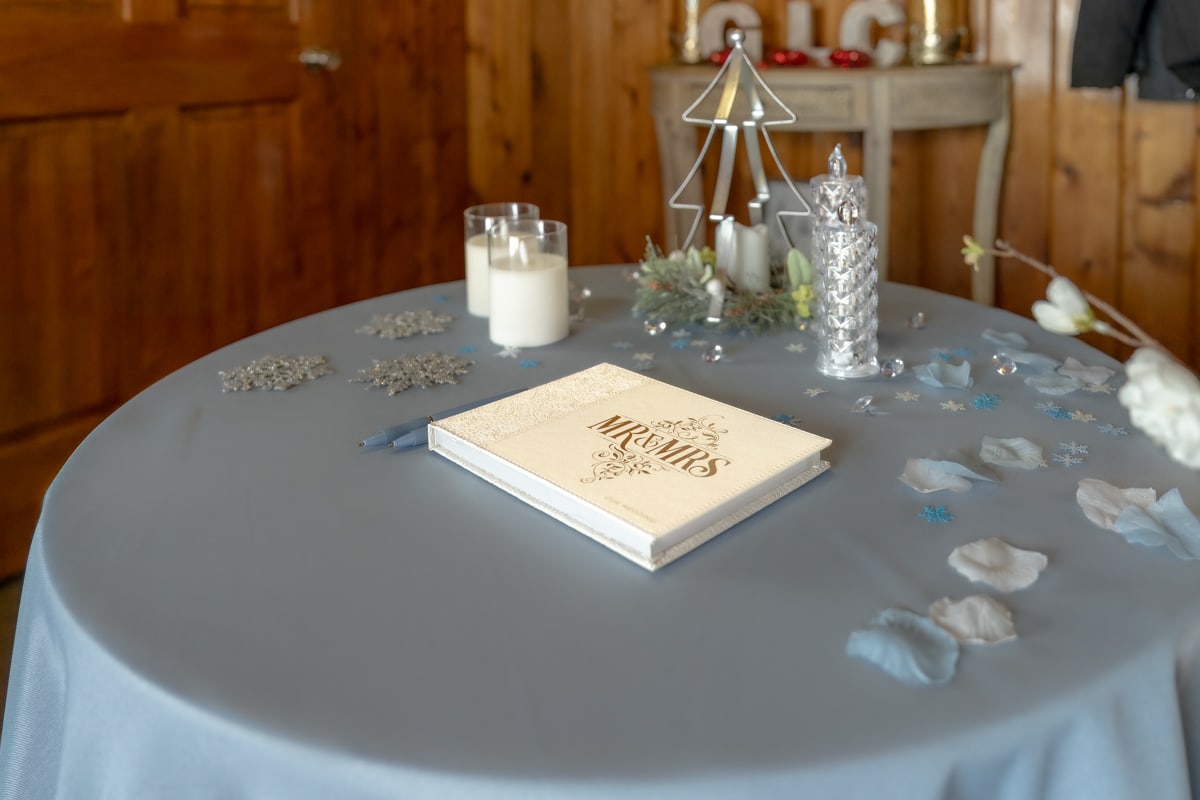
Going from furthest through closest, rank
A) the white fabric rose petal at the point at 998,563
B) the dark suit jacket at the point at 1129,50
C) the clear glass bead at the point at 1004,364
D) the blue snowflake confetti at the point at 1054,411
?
the dark suit jacket at the point at 1129,50 → the clear glass bead at the point at 1004,364 → the blue snowflake confetti at the point at 1054,411 → the white fabric rose petal at the point at 998,563

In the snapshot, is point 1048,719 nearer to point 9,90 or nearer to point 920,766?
point 920,766

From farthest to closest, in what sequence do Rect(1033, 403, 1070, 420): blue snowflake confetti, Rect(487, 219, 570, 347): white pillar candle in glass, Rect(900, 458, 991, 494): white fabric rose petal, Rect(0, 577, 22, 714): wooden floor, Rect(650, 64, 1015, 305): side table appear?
Rect(650, 64, 1015, 305): side table, Rect(0, 577, 22, 714): wooden floor, Rect(487, 219, 570, 347): white pillar candle in glass, Rect(1033, 403, 1070, 420): blue snowflake confetti, Rect(900, 458, 991, 494): white fabric rose petal

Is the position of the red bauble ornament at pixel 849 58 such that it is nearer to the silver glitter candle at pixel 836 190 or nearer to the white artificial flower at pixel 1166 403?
the silver glitter candle at pixel 836 190

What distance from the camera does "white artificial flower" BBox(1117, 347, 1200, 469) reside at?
564 millimetres

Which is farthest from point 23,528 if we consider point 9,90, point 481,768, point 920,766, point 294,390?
point 920,766

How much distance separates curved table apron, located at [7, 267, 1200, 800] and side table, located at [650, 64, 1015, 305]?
163 centimetres

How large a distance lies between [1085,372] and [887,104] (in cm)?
152

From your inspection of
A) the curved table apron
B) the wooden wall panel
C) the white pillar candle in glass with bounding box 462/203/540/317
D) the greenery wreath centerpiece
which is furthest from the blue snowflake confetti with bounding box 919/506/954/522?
the wooden wall panel

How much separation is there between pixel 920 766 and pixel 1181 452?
23 centimetres

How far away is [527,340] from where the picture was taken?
1.20 metres

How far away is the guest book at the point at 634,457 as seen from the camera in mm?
753

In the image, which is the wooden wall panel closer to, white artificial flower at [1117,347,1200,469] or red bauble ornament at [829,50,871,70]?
red bauble ornament at [829,50,871,70]

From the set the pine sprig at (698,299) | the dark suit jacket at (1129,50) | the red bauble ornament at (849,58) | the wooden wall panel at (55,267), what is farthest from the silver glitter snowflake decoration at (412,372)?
the red bauble ornament at (849,58)

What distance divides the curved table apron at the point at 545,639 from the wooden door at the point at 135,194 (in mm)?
1198
